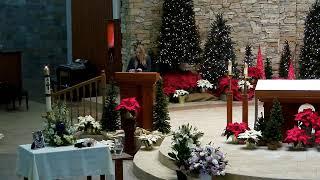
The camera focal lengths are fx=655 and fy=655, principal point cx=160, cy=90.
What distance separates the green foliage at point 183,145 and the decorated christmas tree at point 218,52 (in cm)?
699

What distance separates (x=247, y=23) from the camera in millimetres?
15969

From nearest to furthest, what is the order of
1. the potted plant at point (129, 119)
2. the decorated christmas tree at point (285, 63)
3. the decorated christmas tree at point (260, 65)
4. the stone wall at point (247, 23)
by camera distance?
the potted plant at point (129, 119) < the decorated christmas tree at point (260, 65) < the decorated christmas tree at point (285, 63) < the stone wall at point (247, 23)

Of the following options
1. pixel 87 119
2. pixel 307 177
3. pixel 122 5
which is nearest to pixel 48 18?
pixel 122 5

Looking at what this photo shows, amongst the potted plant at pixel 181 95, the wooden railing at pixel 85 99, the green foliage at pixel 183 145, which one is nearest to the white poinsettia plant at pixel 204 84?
the potted plant at pixel 181 95

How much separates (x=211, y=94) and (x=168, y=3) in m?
2.35

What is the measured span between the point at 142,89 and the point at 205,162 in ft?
11.4

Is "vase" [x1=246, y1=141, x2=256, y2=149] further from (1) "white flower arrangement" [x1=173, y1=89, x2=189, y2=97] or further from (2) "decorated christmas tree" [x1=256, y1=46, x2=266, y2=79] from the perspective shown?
(1) "white flower arrangement" [x1=173, y1=89, x2=189, y2=97]

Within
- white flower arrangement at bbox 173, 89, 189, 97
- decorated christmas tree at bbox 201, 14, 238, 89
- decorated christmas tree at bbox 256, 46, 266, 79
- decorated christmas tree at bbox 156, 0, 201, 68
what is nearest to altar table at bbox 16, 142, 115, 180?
white flower arrangement at bbox 173, 89, 189, 97

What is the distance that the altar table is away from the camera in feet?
23.8

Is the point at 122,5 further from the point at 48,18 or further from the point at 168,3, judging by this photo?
the point at 48,18

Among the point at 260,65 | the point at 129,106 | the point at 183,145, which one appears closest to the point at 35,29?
the point at 260,65

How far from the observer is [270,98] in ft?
31.2

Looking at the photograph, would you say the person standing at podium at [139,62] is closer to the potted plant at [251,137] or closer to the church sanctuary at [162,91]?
the church sanctuary at [162,91]

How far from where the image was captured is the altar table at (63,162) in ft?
23.8
